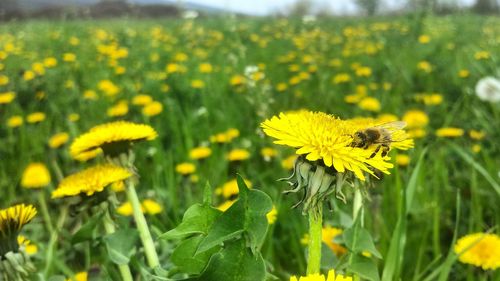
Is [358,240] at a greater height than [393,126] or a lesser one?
lesser

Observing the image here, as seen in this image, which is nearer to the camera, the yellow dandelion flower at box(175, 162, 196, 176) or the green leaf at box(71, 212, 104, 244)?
the green leaf at box(71, 212, 104, 244)

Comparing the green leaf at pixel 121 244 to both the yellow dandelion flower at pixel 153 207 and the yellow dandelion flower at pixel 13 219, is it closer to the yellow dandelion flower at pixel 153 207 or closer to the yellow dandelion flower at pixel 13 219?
the yellow dandelion flower at pixel 13 219

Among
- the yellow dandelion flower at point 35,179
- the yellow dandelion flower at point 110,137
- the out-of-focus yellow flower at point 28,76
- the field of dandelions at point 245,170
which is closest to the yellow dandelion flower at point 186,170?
the field of dandelions at point 245,170

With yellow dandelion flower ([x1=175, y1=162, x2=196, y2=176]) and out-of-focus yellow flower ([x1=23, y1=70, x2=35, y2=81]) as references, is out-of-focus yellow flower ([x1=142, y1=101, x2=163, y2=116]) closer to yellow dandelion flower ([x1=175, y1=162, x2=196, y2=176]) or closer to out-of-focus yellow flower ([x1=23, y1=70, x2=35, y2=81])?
yellow dandelion flower ([x1=175, y1=162, x2=196, y2=176])

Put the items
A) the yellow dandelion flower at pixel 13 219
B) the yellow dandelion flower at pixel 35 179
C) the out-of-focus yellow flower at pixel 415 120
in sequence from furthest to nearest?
1. the out-of-focus yellow flower at pixel 415 120
2. the yellow dandelion flower at pixel 35 179
3. the yellow dandelion flower at pixel 13 219

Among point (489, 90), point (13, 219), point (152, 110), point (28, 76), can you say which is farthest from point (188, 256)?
point (28, 76)

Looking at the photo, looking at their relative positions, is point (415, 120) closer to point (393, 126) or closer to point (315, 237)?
point (393, 126)

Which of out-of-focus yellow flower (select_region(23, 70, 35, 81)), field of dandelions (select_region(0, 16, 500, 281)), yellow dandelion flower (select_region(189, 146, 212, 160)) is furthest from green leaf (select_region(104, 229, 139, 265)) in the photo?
out-of-focus yellow flower (select_region(23, 70, 35, 81))
